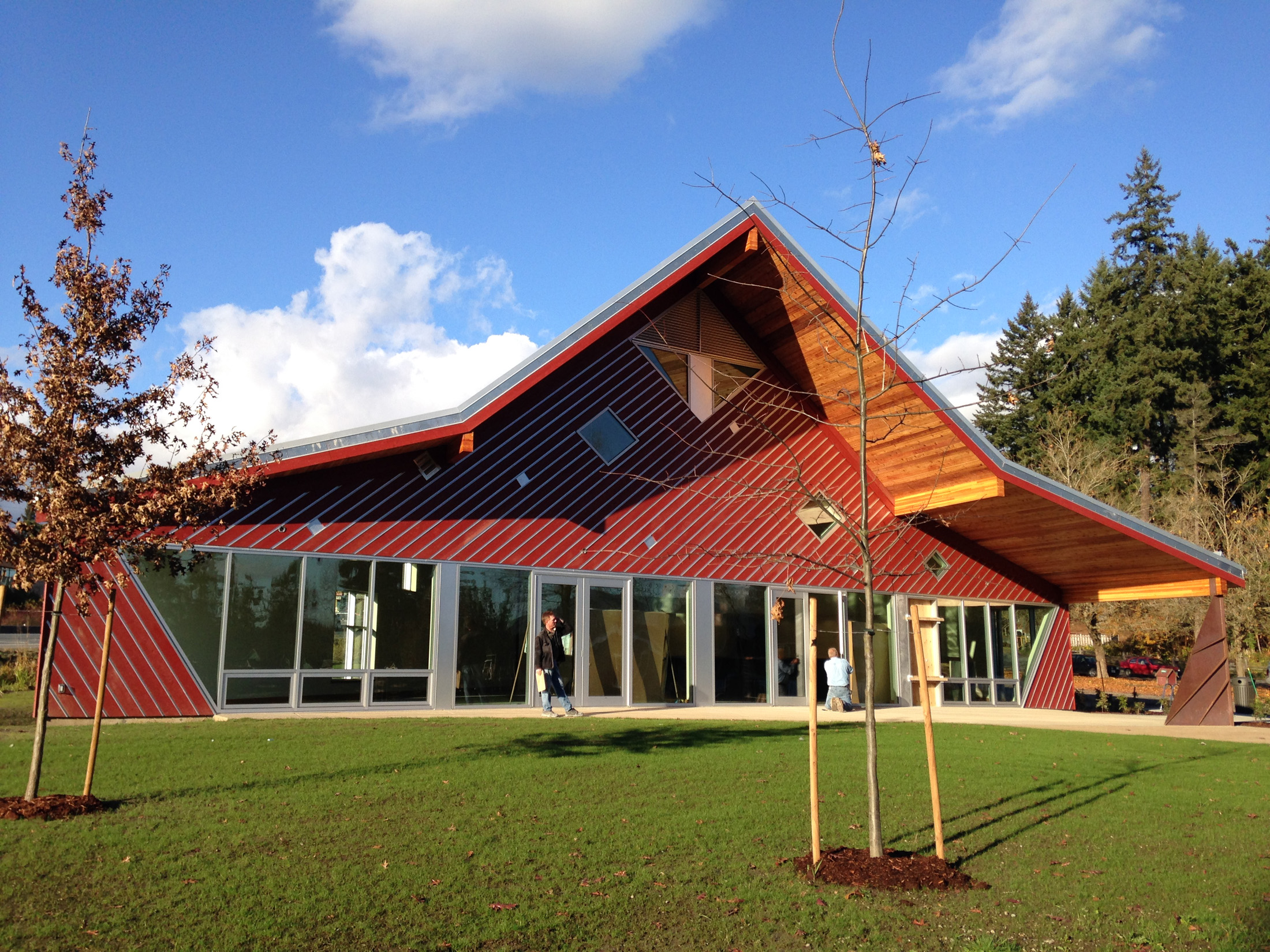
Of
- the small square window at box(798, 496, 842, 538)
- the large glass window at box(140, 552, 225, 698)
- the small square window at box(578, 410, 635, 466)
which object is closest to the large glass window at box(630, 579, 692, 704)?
the small square window at box(578, 410, 635, 466)

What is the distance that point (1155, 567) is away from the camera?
19766 mm

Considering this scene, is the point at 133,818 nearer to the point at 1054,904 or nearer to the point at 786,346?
the point at 1054,904

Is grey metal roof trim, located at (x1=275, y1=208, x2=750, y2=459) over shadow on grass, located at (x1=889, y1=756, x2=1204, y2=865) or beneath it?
over

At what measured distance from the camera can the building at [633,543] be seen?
43.1 ft

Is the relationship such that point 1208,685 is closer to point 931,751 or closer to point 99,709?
point 931,751

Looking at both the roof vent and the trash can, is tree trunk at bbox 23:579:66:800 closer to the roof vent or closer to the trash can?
the roof vent

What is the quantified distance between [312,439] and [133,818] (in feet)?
22.7

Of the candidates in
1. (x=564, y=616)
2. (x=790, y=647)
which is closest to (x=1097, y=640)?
(x=790, y=647)

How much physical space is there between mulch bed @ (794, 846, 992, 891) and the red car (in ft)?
139

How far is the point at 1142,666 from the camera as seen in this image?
43.1 metres

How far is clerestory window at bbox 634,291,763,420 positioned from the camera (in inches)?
680

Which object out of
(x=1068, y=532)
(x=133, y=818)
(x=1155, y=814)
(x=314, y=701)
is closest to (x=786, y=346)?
(x=1068, y=532)

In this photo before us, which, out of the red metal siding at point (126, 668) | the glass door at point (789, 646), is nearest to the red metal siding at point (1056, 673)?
the glass door at point (789, 646)

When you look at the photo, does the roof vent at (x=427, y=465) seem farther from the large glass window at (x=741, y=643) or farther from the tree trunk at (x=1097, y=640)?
the tree trunk at (x=1097, y=640)
